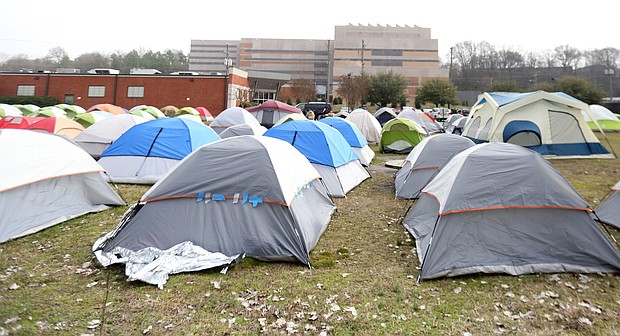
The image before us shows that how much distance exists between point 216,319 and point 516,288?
11.1 ft

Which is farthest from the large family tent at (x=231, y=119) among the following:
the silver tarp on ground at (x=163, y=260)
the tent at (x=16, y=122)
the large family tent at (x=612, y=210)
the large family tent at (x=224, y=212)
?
the large family tent at (x=612, y=210)

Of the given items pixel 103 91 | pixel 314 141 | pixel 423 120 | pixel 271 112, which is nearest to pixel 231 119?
pixel 271 112

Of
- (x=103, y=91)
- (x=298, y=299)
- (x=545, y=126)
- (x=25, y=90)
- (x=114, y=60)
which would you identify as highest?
(x=114, y=60)

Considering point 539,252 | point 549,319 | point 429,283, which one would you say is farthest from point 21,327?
point 539,252

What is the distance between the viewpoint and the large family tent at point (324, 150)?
9211mm

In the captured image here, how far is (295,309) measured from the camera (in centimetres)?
396

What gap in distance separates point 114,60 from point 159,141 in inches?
3474

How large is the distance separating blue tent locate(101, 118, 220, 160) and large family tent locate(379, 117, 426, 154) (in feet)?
32.3

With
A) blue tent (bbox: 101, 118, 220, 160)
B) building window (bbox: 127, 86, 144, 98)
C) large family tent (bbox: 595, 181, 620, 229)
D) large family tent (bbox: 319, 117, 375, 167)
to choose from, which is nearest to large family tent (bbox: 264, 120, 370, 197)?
blue tent (bbox: 101, 118, 220, 160)

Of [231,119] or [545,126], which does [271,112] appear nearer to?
[231,119]

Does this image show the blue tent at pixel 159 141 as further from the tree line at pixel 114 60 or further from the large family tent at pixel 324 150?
the tree line at pixel 114 60

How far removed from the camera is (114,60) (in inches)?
3346

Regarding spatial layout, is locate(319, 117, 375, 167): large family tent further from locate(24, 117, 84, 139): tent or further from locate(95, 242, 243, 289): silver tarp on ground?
locate(24, 117, 84, 139): tent

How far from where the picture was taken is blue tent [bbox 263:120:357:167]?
9.24 meters
